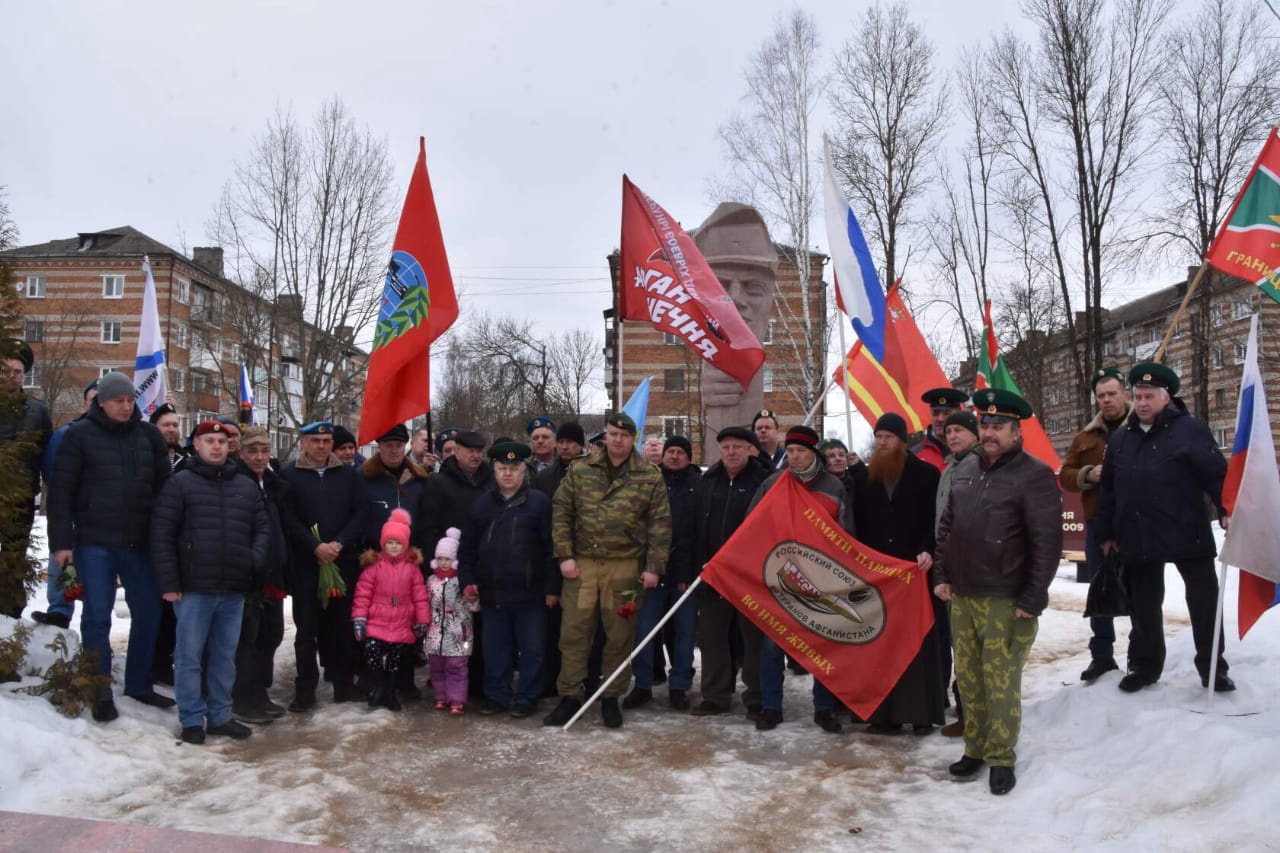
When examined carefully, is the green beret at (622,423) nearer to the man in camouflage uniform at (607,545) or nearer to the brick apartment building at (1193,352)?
the man in camouflage uniform at (607,545)

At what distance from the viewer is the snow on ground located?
432 cm

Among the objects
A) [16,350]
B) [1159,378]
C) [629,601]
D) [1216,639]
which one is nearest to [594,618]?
[629,601]

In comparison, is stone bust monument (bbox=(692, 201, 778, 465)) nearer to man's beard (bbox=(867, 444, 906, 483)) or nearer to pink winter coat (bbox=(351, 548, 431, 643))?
man's beard (bbox=(867, 444, 906, 483))

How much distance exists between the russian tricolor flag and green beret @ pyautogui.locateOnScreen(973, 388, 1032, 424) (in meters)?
1.08

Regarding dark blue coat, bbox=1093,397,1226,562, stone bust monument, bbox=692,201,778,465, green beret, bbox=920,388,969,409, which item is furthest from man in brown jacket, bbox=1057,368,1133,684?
stone bust monument, bbox=692,201,778,465

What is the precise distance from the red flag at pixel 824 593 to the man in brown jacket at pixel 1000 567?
2.38 ft

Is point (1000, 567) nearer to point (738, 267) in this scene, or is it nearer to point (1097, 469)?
point (1097, 469)

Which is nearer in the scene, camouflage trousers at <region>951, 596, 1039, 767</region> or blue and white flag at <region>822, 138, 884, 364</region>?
camouflage trousers at <region>951, 596, 1039, 767</region>

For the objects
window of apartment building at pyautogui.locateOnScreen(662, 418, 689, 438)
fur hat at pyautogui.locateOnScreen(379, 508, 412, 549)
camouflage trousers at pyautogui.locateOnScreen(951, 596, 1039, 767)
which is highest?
window of apartment building at pyautogui.locateOnScreen(662, 418, 689, 438)

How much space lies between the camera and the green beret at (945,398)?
7320 millimetres

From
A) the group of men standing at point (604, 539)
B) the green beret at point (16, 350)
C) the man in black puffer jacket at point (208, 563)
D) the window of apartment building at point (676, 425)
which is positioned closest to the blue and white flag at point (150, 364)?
the group of men standing at point (604, 539)

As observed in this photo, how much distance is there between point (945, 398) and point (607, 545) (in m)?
2.83

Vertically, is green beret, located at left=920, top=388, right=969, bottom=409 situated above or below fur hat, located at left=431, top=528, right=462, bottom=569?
above

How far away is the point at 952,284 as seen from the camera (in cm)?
2759
